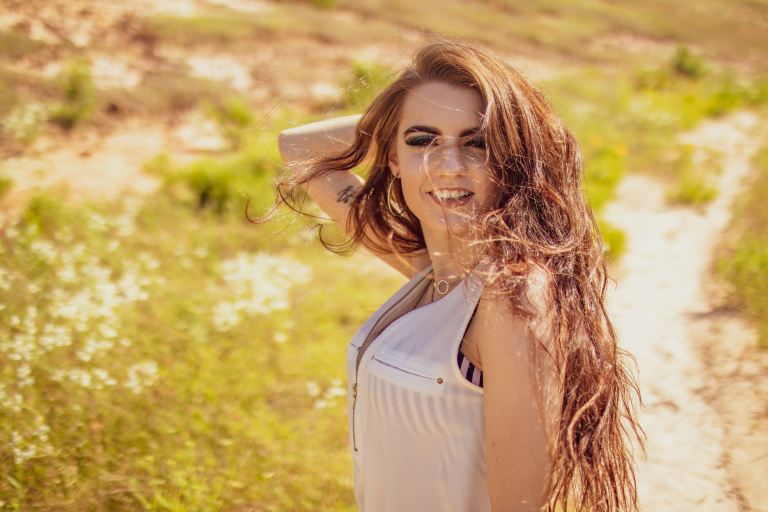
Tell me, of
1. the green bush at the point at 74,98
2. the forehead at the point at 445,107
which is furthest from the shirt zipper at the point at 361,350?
the green bush at the point at 74,98

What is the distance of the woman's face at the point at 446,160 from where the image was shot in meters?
1.79

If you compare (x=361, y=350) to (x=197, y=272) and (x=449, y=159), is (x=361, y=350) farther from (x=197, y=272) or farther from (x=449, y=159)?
(x=197, y=272)

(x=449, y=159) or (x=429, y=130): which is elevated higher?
(x=429, y=130)

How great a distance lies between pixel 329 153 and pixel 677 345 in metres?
2.76

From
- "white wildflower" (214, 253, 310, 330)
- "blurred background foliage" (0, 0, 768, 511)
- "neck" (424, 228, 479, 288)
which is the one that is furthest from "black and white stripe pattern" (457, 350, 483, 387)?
"white wildflower" (214, 253, 310, 330)

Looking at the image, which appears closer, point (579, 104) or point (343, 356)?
point (343, 356)

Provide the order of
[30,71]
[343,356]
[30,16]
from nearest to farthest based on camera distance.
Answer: [343,356]
[30,71]
[30,16]

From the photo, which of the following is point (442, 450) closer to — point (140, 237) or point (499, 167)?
point (499, 167)

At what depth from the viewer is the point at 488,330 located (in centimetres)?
151

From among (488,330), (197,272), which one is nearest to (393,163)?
(488,330)

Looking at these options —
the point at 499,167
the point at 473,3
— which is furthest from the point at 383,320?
the point at 473,3

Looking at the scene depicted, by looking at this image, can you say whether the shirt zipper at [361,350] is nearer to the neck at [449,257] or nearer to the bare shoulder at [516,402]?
the neck at [449,257]

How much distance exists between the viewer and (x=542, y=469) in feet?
4.90

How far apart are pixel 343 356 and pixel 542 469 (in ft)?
8.19
